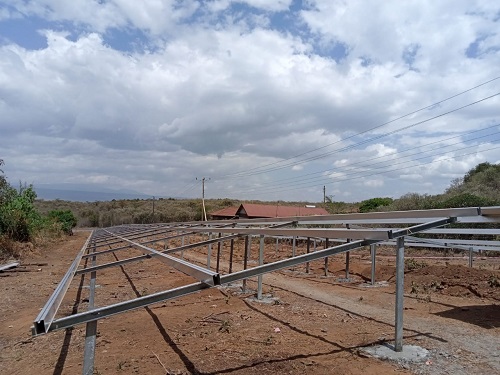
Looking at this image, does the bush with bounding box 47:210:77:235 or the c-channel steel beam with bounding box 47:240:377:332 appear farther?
the bush with bounding box 47:210:77:235

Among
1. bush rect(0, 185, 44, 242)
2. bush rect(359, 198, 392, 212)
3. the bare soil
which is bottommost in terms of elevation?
the bare soil

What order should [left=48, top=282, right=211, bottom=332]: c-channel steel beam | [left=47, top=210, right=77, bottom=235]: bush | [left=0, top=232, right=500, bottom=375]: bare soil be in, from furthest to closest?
[left=47, top=210, right=77, bottom=235]: bush, [left=0, top=232, right=500, bottom=375]: bare soil, [left=48, top=282, right=211, bottom=332]: c-channel steel beam

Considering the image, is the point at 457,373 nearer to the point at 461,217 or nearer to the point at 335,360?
the point at 335,360

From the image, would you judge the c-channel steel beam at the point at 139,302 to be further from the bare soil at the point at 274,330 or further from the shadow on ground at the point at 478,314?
the shadow on ground at the point at 478,314

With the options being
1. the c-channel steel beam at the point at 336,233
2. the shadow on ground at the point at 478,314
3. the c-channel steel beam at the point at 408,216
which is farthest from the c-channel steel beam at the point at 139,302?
the shadow on ground at the point at 478,314

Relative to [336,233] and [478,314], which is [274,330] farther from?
[478,314]

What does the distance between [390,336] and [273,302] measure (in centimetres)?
265

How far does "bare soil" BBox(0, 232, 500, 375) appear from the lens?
4.48 metres

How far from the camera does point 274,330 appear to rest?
5.77 m

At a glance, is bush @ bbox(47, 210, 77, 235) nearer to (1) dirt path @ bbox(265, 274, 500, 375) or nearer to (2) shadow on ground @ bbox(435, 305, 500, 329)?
(1) dirt path @ bbox(265, 274, 500, 375)

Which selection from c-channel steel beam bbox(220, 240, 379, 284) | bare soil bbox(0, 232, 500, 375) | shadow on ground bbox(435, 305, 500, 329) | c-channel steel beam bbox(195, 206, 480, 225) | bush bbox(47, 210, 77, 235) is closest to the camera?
c-channel steel beam bbox(220, 240, 379, 284)

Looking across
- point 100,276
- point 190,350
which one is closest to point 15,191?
point 100,276

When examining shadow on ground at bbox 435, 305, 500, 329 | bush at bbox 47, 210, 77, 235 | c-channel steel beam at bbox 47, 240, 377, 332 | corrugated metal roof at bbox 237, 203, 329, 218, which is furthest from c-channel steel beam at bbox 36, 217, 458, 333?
bush at bbox 47, 210, 77, 235

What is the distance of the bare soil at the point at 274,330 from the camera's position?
4.48 metres
